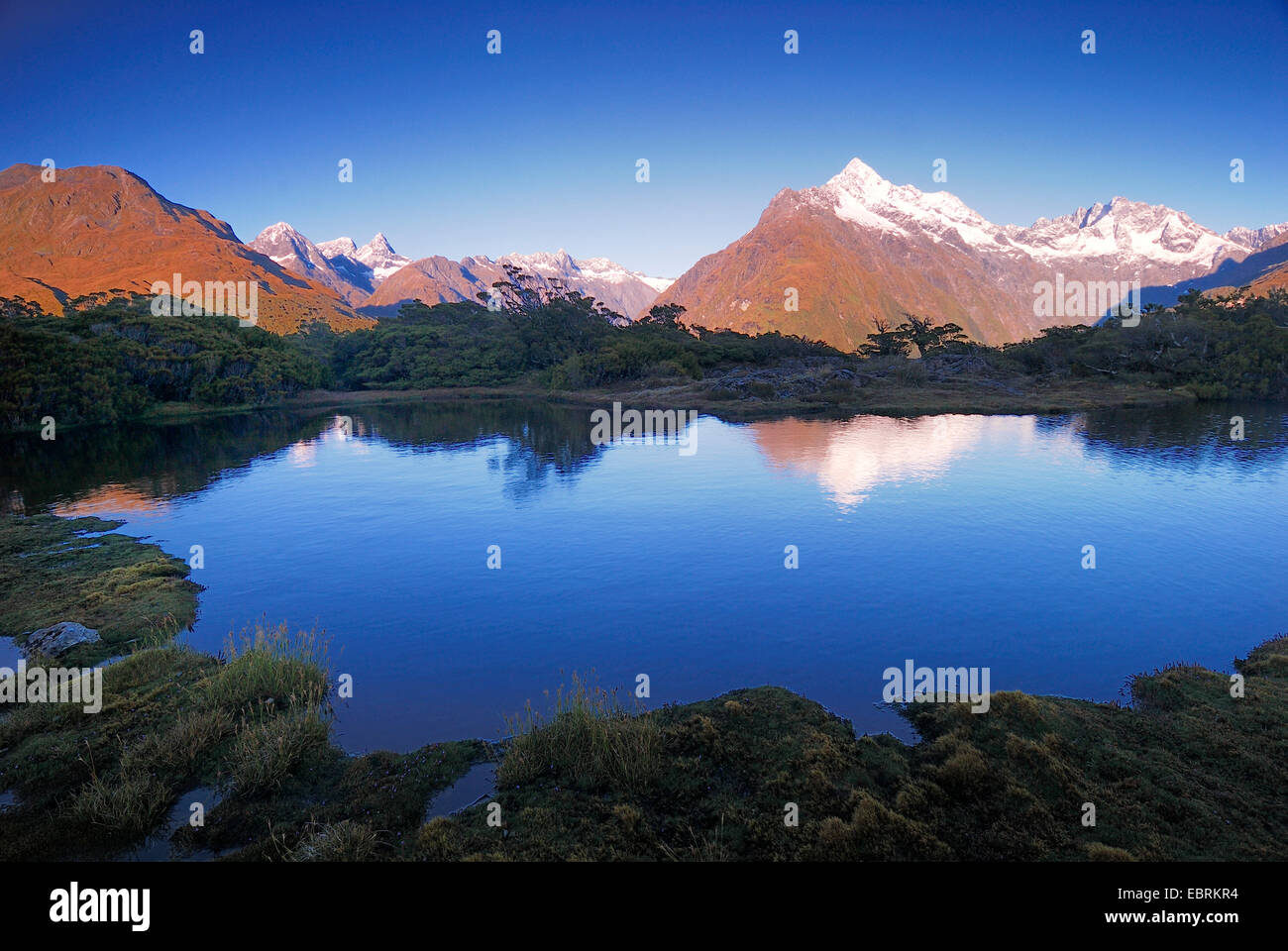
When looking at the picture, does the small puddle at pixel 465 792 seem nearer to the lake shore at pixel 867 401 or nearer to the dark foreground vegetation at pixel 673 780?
the dark foreground vegetation at pixel 673 780

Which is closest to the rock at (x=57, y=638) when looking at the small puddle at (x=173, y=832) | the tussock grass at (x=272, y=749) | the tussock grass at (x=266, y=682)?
the tussock grass at (x=266, y=682)

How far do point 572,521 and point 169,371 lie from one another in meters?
68.9

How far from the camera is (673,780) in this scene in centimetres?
961

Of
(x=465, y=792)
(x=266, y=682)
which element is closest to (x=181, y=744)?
(x=266, y=682)

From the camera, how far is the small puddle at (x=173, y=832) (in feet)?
27.8

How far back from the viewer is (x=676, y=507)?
2812 cm

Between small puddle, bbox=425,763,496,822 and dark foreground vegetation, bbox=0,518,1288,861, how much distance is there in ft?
0.64

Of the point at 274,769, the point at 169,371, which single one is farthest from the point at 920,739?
the point at 169,371

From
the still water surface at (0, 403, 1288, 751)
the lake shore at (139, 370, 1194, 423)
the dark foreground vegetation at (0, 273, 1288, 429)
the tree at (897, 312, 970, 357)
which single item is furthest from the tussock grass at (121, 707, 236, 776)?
the tree at (897, 312, 970, 357)

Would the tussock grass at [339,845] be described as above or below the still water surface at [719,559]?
below

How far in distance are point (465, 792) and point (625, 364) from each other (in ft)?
264

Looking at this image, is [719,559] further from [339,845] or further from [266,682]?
[339,845]

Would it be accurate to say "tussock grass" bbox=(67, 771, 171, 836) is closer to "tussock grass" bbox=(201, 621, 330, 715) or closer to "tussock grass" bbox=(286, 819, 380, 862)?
"tussock grass" bbox=(201, 621, 330, 715)

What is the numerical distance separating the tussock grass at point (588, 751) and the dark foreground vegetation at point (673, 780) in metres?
0.03
